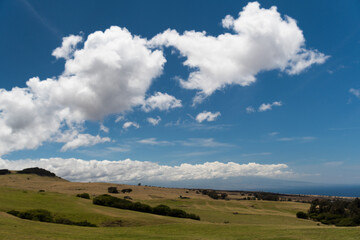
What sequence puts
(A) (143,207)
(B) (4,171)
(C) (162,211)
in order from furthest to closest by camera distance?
(B) (4,171) → (A) (143,207) → (C) (162,211)

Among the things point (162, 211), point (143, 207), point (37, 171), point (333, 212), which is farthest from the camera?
point (37, 171)

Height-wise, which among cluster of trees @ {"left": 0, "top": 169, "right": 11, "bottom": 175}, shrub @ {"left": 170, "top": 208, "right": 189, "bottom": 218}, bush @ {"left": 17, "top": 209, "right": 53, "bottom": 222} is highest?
cluster of trees @ {"left": 0, "top": 169, "right": 11, "bottom": 175}

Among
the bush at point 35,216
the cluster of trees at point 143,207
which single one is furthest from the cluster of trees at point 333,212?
the bush at point 35,216

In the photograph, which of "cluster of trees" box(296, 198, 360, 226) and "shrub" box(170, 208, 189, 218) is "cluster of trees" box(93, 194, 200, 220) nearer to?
"shrub" box(170, 208, 189, 218)

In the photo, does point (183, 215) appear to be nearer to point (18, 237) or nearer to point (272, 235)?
point (272, 235)

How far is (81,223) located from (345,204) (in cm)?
8288

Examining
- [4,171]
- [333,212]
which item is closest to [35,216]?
[333,212]

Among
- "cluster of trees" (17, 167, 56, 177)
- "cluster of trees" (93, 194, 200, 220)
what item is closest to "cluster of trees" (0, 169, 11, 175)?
"cluster of trees" (17, 167, 56, 177)

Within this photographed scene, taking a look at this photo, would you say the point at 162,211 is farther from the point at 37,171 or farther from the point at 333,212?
the point at 37,171

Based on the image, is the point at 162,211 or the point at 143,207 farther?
the point at 143,207

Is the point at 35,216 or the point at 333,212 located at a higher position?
the point at 35,216

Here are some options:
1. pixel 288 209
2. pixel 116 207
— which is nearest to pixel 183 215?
pixel 116 207

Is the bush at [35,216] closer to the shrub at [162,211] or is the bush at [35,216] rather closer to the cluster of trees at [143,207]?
the cluster of trees at [143,207]

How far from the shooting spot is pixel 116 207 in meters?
64.8
